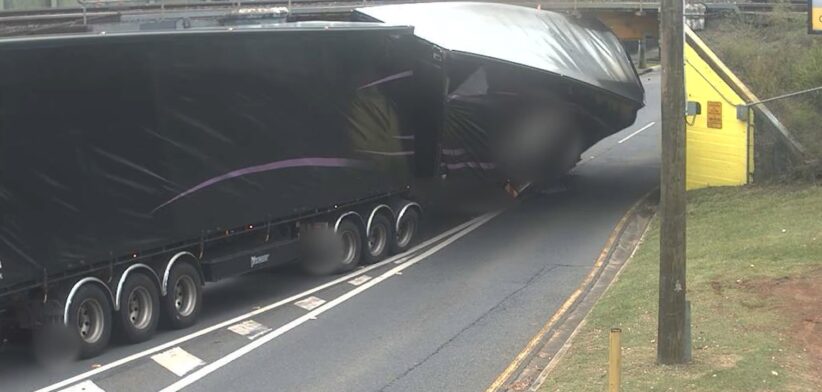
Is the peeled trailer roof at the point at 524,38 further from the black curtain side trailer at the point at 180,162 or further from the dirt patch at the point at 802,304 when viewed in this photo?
the dirt patch at the point at 802,304

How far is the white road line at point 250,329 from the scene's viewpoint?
42.7ft

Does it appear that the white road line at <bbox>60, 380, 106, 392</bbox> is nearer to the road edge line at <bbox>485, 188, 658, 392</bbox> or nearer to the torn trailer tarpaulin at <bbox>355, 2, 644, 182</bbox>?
the road edge line at <bbox>485, 188, 658, 392</bbox>

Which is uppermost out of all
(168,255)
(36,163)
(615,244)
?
(36,163)

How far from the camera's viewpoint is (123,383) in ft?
35.4

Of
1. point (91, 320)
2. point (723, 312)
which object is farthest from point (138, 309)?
point (723, 312)

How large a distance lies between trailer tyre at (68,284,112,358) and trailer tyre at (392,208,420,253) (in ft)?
25.6

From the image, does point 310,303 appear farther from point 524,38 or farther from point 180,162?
point 524,38

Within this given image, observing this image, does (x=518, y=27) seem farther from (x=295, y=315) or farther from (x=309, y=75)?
(x=295, y=315)

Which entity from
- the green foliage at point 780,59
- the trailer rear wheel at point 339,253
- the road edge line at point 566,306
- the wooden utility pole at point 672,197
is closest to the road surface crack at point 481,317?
the road edge line at point 566,306

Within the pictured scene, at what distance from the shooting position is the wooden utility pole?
30.7ft

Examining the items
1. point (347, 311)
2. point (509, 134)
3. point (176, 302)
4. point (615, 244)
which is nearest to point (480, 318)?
point (347, 311)

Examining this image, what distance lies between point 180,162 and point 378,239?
20.0ft

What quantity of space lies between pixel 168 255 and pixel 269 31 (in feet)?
12.8

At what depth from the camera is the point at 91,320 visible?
1197cm
